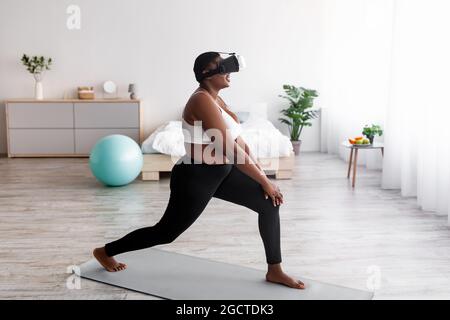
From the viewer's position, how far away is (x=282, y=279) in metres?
2.76

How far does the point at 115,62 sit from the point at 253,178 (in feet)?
16.4

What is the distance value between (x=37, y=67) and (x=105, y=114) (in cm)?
107

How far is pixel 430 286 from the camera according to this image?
2.80 metres

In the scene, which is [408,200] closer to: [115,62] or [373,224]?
[373,224]

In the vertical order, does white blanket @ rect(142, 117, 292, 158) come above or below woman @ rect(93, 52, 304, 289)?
below

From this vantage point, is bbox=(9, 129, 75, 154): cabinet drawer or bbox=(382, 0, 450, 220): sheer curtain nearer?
bbox=(382, 0, 450, 220): sheer curtain

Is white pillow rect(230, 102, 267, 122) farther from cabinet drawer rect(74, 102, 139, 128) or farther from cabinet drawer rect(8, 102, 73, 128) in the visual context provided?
cabinet drawer rect(8, 102, 73, 128)

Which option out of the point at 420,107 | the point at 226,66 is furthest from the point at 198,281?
the point at 420,107

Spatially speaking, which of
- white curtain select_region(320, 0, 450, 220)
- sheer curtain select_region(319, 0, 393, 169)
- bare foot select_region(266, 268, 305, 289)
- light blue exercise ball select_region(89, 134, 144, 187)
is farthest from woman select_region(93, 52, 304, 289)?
sheer curtain select_region(319, 0, 393, 169)

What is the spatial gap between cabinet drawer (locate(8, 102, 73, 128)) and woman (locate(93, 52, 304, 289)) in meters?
4.51

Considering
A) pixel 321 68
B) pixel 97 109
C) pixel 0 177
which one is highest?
pixel 321 68

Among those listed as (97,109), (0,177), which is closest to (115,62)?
(97,109)

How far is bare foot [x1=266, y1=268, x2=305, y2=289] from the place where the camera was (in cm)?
273

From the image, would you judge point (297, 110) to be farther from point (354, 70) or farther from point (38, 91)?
point (38, 91)
